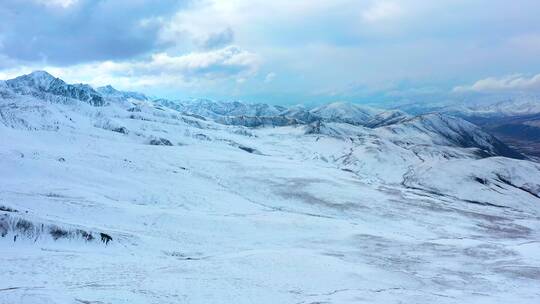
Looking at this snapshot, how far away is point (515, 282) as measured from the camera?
4284 cm

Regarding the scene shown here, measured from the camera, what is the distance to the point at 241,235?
2232 inches

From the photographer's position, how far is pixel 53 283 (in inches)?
1169

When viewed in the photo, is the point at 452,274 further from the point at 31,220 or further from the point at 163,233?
the point at 31,220

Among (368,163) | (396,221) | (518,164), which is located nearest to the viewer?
(396,221)

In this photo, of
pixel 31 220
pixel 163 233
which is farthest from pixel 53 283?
pixel 163 233

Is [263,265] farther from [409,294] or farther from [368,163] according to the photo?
[368,163]

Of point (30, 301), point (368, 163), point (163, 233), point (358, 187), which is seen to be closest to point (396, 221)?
point (358, 187)

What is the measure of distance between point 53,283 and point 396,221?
195 feet

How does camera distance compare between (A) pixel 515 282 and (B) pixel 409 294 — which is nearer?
(B) pixel 409 294

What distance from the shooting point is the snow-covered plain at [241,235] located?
109 ft

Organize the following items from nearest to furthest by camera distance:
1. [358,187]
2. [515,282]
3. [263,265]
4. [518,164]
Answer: [263,265]
[515,282]
[358,187]
[518,164]

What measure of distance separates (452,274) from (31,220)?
127ft

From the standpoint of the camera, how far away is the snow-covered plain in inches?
1308

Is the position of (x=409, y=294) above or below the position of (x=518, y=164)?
below
